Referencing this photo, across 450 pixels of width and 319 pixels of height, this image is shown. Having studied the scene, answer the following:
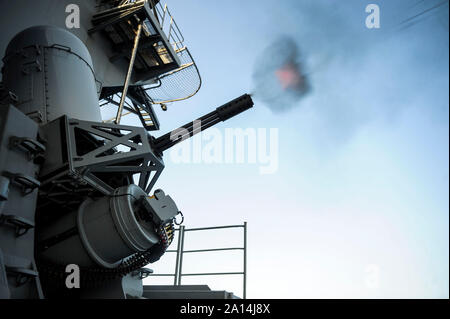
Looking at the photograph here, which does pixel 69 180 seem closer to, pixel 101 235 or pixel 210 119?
pixel 101 235

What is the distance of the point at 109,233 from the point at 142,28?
205 inches

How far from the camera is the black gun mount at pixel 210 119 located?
534 centimetres

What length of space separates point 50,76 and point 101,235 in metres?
2.29

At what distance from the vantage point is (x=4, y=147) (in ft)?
13.1

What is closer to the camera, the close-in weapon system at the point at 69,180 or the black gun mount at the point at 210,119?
the close-in weapon system at the point at 69,180

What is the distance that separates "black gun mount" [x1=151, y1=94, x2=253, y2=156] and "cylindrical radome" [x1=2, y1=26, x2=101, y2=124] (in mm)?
1208

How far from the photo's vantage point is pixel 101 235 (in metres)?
4.61

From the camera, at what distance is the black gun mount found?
5.34 metres

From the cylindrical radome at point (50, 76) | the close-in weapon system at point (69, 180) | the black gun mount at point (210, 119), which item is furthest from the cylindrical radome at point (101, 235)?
the cylindrical radome at point (50, 76)

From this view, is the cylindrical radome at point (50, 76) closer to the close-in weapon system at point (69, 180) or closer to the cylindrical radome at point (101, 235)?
the close-in weapon system at point (69, 180)

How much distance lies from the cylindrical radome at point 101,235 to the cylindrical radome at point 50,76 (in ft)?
4.32
